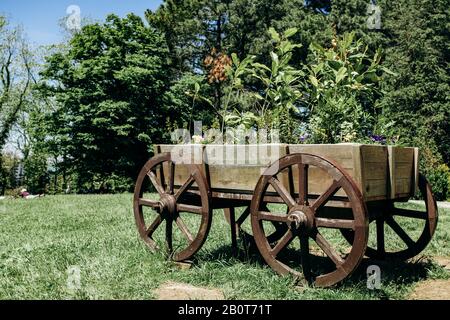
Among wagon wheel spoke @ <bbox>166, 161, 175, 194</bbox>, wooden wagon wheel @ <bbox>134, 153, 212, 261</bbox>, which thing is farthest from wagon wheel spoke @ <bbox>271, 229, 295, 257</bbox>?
wagon wheel spoke @ <bbox>166, 161, 175, 194</bbox>

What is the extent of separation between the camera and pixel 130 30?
19250mm

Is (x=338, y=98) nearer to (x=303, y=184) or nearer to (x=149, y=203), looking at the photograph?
(x=303, y=184)

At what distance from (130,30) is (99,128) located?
507 cm

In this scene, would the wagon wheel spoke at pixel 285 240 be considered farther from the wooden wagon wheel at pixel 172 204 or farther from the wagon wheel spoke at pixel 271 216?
the wooden wagon wheel at pixel 172 204

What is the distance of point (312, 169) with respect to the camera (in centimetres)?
287

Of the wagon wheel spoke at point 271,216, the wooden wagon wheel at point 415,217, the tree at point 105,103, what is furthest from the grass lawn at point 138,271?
the tree at point 105,103

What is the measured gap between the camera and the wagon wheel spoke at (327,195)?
2.63 meters

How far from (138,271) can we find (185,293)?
0.62 metres

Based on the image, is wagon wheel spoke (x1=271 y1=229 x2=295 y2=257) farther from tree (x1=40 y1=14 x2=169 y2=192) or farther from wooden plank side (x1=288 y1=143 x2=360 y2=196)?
tree (x1=40 y1=14 x2=169 y2=192)

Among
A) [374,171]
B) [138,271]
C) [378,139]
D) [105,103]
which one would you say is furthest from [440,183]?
[105,103]

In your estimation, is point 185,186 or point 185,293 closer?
point 185,293

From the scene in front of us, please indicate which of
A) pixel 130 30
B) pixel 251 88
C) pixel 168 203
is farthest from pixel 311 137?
pixel 251 88

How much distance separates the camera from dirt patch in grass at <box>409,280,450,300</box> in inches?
116

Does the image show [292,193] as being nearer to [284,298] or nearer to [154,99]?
[284,298]
